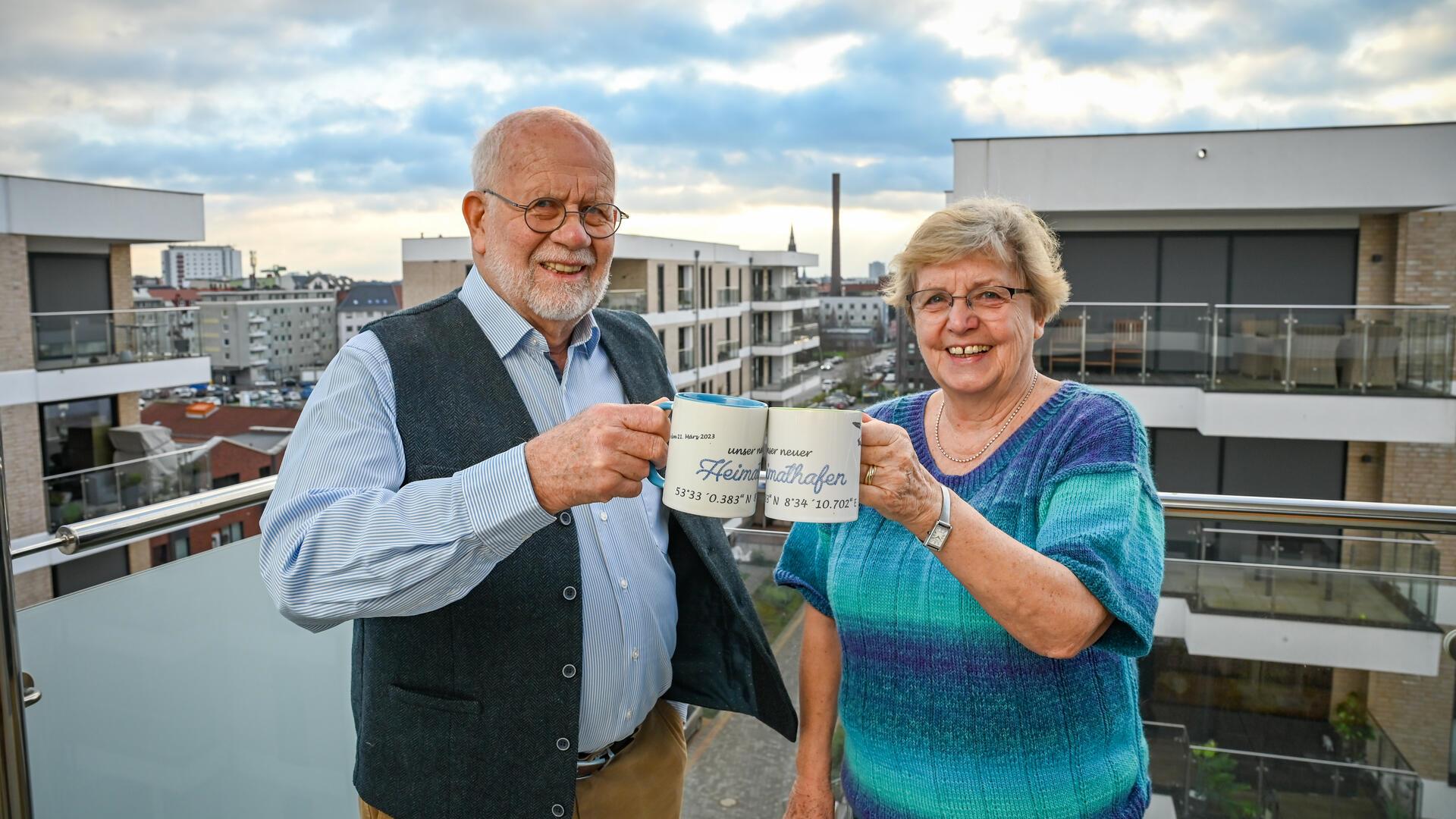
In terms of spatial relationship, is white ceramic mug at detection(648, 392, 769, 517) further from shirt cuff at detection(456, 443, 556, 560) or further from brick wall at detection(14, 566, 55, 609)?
brick wall at detection(14, 566, 55, 609)

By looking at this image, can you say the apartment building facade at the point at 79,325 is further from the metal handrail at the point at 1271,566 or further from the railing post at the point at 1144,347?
the metal handrail at the point at 1271,566

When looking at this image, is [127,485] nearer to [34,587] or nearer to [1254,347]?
[34,587]

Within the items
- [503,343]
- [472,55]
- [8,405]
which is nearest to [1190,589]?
[503,343]

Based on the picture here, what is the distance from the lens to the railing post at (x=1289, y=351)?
410 inches

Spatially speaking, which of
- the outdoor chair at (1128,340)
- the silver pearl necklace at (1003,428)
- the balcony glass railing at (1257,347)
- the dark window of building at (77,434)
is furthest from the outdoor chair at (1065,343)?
the dark window of building at (77,434)

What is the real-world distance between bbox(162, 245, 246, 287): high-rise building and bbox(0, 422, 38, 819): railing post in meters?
14.5

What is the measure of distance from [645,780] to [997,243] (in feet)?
3.79

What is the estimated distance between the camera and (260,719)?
105 inches

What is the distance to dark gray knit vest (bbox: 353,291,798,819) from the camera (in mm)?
1536

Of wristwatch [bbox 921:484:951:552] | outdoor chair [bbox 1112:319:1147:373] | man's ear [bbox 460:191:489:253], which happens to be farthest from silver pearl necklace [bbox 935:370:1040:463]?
outdoor chair [bbox 1112:319:1147:373]

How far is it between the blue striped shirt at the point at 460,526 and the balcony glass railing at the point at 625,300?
1811 centimetres

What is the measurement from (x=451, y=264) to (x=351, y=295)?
3.14 meters

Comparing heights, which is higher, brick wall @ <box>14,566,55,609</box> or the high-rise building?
the high-rise building

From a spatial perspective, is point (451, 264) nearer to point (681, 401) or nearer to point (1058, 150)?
point (1058, 150)
